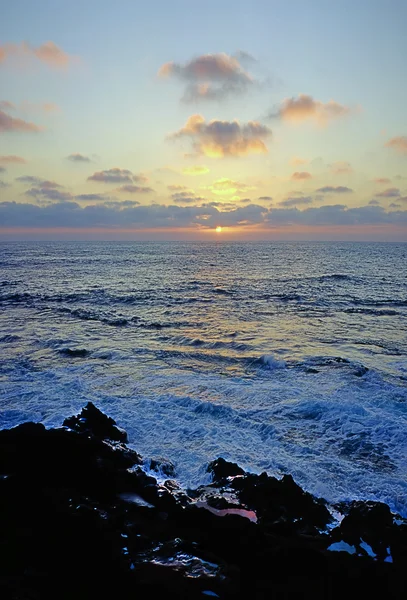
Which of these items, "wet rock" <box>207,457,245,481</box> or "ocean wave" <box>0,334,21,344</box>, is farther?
"ocean wave" <box>0,334,21,344</box>

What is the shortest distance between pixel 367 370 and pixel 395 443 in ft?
18.3

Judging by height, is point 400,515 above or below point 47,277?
below

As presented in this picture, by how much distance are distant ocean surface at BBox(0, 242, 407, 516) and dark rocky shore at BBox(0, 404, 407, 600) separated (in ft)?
4.39

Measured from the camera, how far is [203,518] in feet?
20.3

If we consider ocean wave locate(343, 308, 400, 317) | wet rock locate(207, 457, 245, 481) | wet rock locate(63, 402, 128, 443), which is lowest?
wet rock locate(207, 457, 245, 481)

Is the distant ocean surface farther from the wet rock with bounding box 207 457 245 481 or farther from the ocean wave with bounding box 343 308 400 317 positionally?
the wet rock with bounding box 207 457 245 481

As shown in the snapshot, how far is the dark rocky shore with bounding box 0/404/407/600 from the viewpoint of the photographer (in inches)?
187

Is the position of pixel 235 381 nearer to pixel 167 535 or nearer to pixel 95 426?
pixel 95 426

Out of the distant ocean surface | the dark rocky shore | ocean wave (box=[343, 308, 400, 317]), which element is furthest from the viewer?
ocean wave (box=[343, 308, 400, 317])

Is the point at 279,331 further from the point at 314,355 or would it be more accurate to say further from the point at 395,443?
the point at 395,443

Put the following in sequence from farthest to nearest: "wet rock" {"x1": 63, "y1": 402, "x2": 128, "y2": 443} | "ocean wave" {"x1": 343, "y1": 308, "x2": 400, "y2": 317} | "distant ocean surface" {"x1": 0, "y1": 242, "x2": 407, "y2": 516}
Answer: "ocean wave" {"x1": 343, "y1": 308, "x2": 400, "y2": 317} < "wet rock" {"x1": 63, "y1": 402, "x2": 128, "y2": 443} < "distant ocean surface" {"x1": 0, "y1": 242, "x2": 407, "y2": 516}

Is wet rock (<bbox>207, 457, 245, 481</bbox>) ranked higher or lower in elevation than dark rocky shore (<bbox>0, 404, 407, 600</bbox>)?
lower

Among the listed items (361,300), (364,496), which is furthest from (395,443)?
(361,300)

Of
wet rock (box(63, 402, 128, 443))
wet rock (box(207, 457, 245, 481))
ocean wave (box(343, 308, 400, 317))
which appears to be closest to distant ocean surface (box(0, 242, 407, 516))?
ocean wave (box(343, 308, 400, 317))
